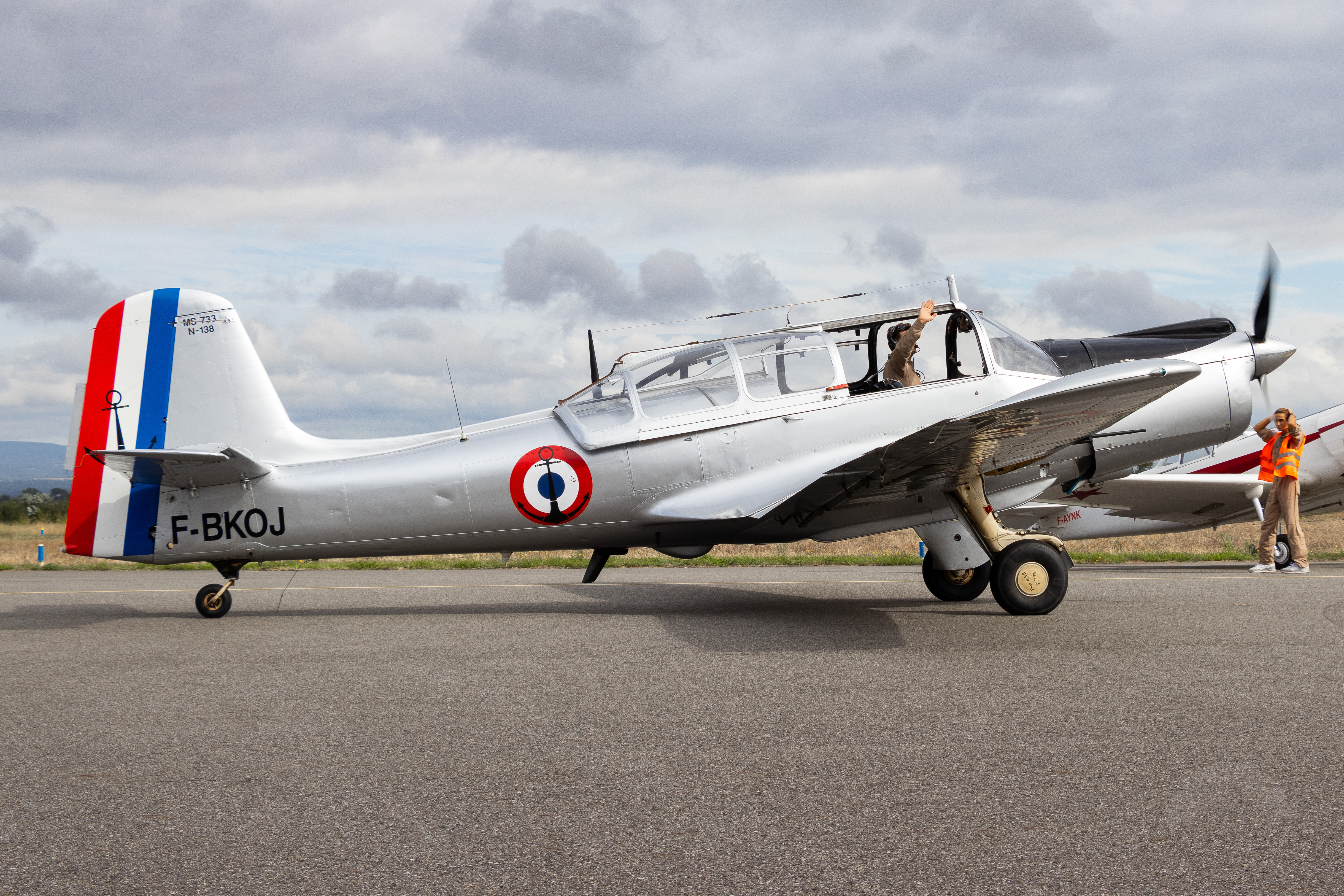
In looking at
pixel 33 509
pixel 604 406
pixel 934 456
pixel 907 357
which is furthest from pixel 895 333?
pixel 33 509

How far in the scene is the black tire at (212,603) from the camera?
846cm

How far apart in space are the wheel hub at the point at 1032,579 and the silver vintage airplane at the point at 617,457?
0.4 inches

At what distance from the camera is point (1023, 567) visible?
7.73 m

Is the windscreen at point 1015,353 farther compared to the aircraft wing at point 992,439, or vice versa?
the windscreen at point 1015,353

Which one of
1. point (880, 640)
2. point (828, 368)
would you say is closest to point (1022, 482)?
point (828, 368)

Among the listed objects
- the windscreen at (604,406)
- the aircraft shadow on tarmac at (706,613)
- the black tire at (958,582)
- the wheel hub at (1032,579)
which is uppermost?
the windscreen at (604,406)

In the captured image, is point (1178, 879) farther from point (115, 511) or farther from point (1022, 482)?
point (115, 511)

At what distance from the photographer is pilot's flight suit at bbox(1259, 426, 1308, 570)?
12.3 meters

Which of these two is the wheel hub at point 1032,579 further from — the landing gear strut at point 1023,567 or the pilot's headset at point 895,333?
the pilot's headset at point 895,333

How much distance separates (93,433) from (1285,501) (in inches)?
534

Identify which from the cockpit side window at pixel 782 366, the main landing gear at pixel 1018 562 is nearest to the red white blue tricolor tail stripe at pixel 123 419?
the cockpit side window at pixel 782 366

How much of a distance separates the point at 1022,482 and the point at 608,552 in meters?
3.76

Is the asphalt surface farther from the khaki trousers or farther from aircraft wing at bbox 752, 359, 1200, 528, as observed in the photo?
the khaki trousers

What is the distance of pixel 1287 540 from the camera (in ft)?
42.4
